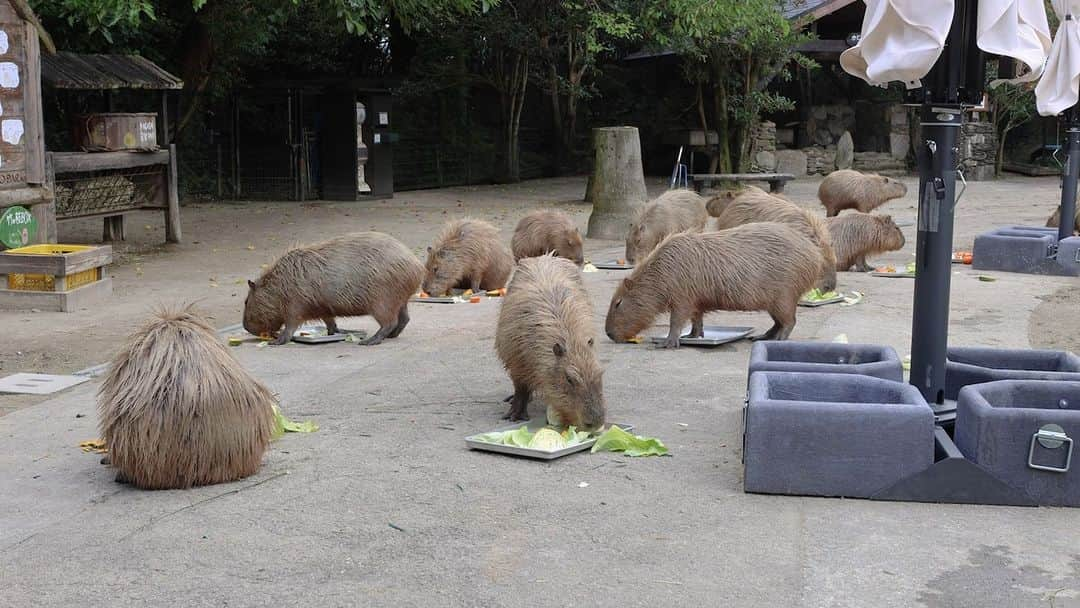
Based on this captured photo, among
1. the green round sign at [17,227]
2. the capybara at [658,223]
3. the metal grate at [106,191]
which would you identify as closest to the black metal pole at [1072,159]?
the capybara at [658,223]

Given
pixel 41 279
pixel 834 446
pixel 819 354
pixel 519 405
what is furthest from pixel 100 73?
pixel 834 446

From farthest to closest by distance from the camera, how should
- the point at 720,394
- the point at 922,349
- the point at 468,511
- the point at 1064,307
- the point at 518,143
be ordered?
1. the point at 518,143
2. the point at 1064,307
3. the point at 720,394
4. the point at 922,349
5. the point at 468,511

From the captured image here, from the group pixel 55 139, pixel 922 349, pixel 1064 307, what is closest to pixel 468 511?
pixel 922 349

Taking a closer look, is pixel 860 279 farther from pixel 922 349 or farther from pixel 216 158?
pixel 216 158

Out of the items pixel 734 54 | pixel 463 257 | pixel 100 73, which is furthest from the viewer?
pixel 734 54

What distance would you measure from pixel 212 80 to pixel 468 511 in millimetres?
15969

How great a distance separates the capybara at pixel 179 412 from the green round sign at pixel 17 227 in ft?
21.5

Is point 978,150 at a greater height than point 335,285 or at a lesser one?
greater

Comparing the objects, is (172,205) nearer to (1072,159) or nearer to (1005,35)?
(1072,159)

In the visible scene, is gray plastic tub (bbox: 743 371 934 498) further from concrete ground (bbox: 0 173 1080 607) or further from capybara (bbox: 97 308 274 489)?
capybara (bbox: 97 308 274 489)

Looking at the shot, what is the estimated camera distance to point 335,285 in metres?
7.98

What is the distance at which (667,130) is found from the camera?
84.3 feet

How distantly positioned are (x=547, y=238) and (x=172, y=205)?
5627mm

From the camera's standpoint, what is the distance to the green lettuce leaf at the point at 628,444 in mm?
5312
